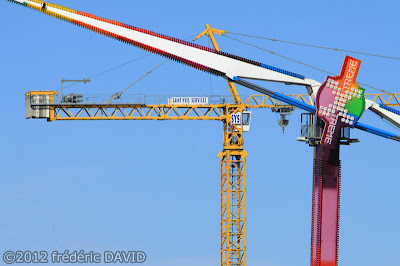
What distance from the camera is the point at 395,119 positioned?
19988 cm

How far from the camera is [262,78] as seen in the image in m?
200

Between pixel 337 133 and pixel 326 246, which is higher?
pixel 337 133

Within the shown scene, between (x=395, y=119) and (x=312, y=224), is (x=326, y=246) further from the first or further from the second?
(x=395, y=119)

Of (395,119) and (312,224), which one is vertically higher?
(395,119)

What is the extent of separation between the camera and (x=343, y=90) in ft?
636

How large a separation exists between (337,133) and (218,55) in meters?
18.2

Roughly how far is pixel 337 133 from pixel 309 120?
19.4 feet

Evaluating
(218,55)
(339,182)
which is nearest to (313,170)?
(339,182)

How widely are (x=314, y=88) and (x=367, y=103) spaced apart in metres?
6.95

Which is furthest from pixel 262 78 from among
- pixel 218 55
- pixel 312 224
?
pixel 312 224

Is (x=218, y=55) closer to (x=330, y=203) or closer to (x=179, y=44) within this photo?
(x=179, y=44)

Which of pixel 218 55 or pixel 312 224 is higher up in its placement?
pixel 218 55

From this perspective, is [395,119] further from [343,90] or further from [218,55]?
[218,55]

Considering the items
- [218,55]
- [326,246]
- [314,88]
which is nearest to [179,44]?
[218,55]
